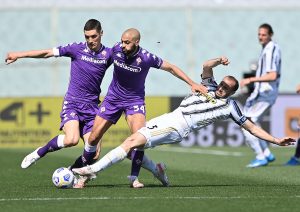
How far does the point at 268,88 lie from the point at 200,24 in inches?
585

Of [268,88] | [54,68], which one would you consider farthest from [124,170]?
[54,68]

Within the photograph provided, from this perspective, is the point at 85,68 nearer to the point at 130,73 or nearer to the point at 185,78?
the point at 130,73

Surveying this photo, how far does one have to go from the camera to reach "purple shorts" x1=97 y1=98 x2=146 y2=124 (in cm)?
1392

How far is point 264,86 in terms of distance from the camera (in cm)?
1870

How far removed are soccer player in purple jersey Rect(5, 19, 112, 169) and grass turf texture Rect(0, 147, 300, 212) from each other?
0.61 m

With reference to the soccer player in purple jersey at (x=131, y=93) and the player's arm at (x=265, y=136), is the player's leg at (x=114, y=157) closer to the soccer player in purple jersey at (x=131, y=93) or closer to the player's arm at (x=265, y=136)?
the soccer player in purple jersey at (x=131, y=93)

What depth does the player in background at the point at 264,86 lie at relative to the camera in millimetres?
18281

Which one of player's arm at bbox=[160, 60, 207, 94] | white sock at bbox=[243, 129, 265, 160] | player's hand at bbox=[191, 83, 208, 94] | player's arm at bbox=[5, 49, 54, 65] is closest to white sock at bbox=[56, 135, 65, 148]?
player's arm at bbox=[5, 49, 54, 65]

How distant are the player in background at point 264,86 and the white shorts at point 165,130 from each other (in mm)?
4494

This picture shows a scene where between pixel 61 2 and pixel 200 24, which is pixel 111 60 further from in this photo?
pixel 200 24

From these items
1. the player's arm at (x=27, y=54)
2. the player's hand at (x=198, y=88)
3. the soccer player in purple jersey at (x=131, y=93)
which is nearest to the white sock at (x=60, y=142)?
the soccer player in purple jersey at (x=131, y=93)

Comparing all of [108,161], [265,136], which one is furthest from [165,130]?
[265,136]

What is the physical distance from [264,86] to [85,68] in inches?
207

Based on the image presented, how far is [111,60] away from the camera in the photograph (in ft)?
46.2
